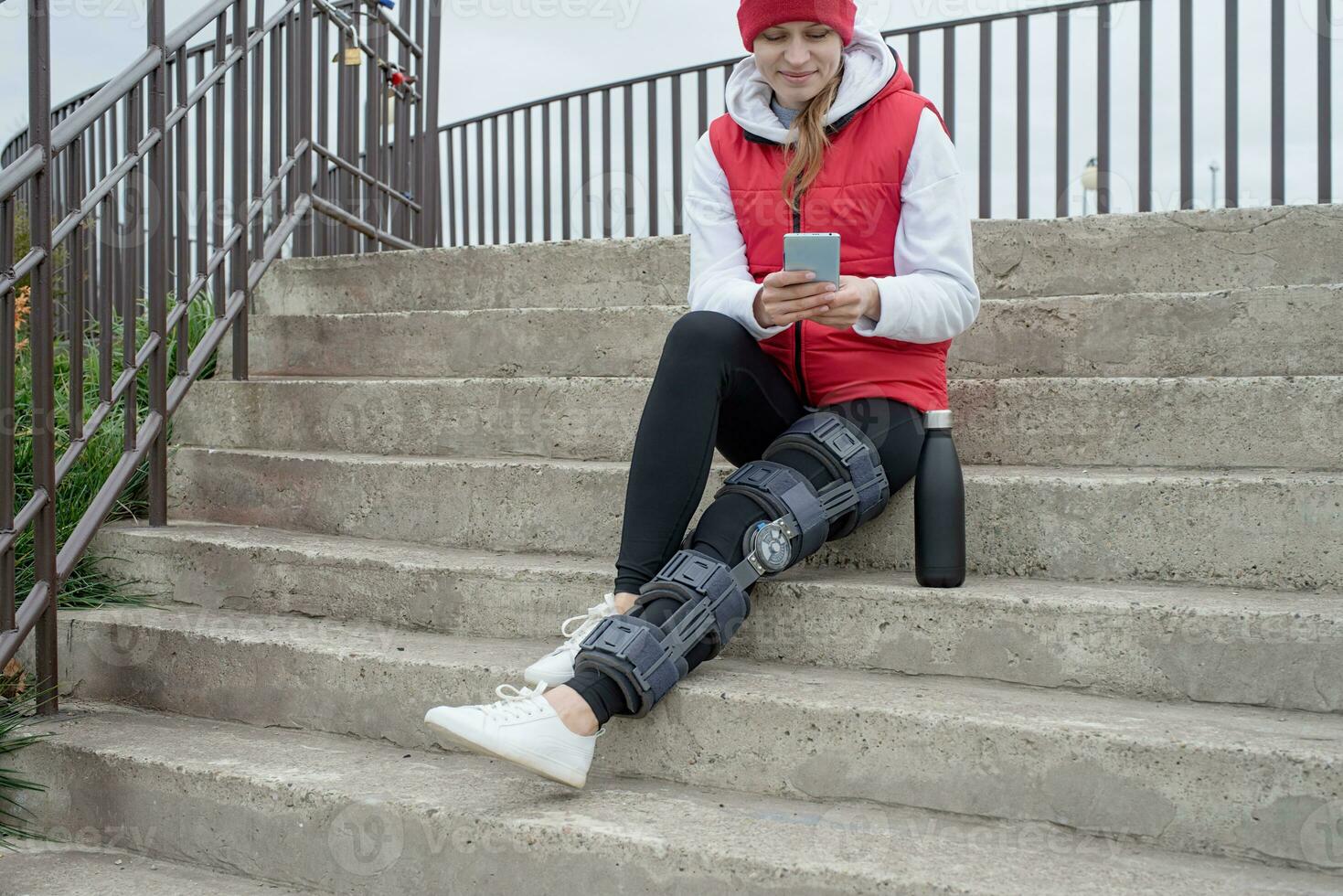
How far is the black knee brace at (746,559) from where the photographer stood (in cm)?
170

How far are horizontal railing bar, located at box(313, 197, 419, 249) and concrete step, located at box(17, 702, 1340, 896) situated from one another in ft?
6.97

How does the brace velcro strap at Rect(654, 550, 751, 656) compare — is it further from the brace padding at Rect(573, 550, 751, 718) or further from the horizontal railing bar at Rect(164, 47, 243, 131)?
the horizontal railing bar at Rect(164, 47, 243, 131)

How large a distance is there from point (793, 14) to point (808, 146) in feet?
0.77

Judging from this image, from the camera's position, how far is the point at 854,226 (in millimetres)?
2090

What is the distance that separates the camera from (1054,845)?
151 cm

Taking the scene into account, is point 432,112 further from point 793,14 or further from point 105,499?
point 793,14

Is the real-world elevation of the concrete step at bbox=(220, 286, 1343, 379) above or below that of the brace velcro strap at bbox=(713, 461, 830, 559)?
above

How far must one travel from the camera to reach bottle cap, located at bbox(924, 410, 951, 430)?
6.39 feet

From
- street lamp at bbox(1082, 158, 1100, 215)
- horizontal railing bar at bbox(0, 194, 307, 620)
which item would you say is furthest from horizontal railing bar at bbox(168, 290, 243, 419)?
street lamp at bbox(1082, 158, 1100, 215)

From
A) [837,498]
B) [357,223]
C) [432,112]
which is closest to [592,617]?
A: [837,498]

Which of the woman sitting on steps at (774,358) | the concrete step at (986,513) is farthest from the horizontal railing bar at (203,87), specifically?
the woman sitting on steps at (774,358)

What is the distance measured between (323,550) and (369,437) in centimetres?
56

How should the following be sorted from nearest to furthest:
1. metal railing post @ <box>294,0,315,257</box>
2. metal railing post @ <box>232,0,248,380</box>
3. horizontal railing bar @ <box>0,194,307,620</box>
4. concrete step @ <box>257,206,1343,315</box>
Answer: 1. horizontal railing bar @ <box>0,194,307,620</box>
2. concrete step @ <box>257,206,1343,315</box>
3. metal railing post @ <box>232,0,248,380</box>
4. metal railing post @ <box>294,0,315,257</box>

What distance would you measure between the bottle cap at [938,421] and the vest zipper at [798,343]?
260 mm
